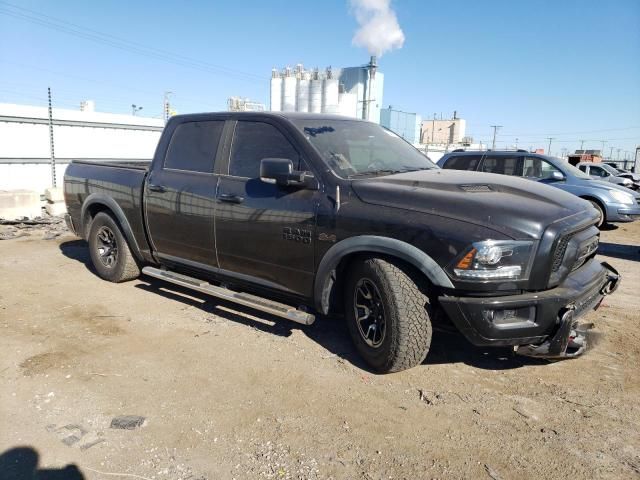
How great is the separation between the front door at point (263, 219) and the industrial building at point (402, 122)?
47968 mm

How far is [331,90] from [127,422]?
40.4 metres

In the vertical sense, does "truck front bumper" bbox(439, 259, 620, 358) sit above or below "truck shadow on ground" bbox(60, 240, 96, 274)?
above

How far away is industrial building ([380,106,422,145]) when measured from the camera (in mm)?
51750

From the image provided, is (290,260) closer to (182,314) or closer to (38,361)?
(182,314)

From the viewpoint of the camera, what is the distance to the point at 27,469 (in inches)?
102

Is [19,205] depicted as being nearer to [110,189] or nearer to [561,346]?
[110,189]

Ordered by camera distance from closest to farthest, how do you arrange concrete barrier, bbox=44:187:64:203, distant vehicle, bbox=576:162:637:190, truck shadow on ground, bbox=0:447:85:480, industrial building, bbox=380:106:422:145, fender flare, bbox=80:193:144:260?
truck shadow on ground, bbox=0:447:85:480 < fender flare, bbox=80:193:144:260 < concrete barrier, bbox=44:187:64:203 < distant vehicle, bbox=576:162:637:190 < industrial building, bbox=380:106:422:145

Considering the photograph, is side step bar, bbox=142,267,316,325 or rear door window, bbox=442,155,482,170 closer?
side step bar, bbox=142,267,316,325

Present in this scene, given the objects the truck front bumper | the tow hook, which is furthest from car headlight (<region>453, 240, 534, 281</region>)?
the tow hook

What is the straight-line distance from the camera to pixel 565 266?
325 cm

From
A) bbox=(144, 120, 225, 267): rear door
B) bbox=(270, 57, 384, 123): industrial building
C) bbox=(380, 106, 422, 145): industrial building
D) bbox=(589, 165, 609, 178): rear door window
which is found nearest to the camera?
bbox=(144, 120, 225, 267): rear door

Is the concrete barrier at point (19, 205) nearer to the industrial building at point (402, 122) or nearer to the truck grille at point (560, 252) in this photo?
the truck grille at point (560, 252)

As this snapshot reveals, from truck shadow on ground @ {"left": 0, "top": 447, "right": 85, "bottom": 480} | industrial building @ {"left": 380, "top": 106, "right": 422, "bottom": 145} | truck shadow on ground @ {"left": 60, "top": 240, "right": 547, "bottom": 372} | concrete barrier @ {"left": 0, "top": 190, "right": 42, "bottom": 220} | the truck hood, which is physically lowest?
truck shadow on ground @ {"left": 0, "top": 447, "right": 85, "bottom": 480}

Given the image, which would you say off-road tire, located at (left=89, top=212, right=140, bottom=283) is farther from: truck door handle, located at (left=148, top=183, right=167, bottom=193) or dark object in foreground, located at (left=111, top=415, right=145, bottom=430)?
dark object in foreground, located at (left=111, top=415, right=145, bottom=430)
